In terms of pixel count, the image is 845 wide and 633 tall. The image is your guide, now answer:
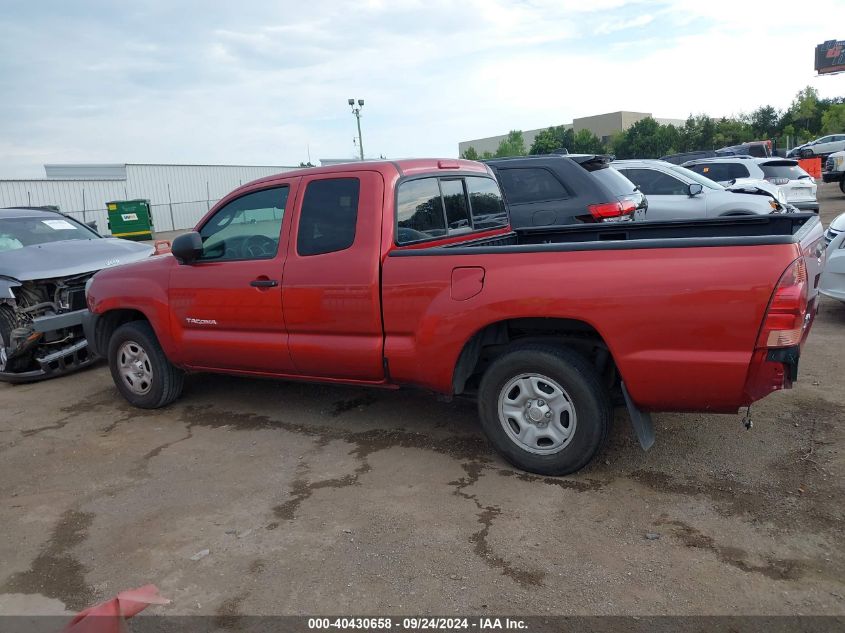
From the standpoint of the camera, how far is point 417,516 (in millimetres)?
3641

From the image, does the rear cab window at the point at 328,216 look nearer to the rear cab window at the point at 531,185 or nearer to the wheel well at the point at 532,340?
the wheel well at the point at 532,340

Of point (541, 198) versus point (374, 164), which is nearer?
point (374, 164)

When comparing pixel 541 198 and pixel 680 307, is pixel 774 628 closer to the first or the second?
pixel 680 307

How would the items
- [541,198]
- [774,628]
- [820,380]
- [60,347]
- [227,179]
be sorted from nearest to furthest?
[774,628], [820,380], [60,347], [541,198], [227,179]

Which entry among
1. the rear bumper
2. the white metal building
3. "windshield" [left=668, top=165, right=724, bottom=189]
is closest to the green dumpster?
the white metal building

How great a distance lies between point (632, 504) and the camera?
3625 mm

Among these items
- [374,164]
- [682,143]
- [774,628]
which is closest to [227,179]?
[682,143]

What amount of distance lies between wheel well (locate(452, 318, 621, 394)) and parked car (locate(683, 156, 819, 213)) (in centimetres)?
1265

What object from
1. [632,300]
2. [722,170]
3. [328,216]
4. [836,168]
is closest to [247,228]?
[328,216]

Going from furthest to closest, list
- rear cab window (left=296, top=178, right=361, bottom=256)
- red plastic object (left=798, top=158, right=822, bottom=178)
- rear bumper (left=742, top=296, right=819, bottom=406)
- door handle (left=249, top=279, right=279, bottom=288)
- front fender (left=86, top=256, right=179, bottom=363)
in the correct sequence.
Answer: red plastic object (left=798, top=158, right=822, bottom=178), front fender (left=86, top=256, right=179, bottom=363), door handle (left=249, top=279, right=279, bottom=288), rear cab window (left=296, top=178, right=361, bottom=256), rear bumper (left=742, top=296, right=819, bottom=406)

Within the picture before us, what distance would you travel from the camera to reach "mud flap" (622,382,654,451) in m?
3.68

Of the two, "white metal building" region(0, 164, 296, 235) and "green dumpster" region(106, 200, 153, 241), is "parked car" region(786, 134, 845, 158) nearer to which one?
"white metal building" region(0, 164, 296, 235)

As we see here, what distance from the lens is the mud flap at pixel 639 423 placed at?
3.68m

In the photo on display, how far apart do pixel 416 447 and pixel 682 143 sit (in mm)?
56416
